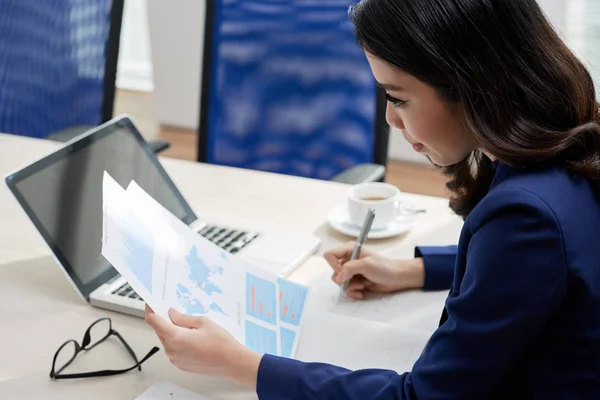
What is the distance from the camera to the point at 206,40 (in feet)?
6.72

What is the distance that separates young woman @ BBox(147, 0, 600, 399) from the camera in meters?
0.90

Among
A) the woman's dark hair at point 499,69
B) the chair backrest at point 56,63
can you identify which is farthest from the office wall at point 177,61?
the woman's dark hair at point 499,69

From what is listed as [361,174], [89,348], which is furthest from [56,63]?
[89,348]

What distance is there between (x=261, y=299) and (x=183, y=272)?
4.8 inches

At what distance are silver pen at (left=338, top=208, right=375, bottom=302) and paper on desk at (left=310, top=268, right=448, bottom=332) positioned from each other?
0.6 inches

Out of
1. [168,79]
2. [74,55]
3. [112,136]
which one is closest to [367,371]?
[112,136]

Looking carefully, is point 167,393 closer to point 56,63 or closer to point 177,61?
point 56,63

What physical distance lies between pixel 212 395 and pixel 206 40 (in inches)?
45.8

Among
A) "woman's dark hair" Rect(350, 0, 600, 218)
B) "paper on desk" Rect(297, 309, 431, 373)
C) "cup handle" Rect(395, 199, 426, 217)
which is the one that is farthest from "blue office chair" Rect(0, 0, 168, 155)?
"woman's dark hair" Rect(350, 0, 600, 218)

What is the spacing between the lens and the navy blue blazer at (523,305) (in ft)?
2.93

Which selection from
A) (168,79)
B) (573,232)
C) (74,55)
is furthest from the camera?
(168,79)

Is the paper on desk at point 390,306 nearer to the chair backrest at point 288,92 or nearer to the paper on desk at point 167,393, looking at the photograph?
the paper on desk at point 167,393

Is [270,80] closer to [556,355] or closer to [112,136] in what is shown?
[112,136]

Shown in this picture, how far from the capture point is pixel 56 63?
2246 mm
